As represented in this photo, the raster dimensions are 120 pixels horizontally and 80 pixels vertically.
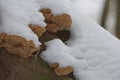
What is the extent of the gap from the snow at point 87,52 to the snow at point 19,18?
7.9 inches

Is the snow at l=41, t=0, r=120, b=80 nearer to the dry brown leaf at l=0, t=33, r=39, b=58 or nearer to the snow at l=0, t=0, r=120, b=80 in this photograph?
the snow at l=0, t=0, r=120, b=80

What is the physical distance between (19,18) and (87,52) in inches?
22.1

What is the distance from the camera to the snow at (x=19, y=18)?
2.31 metres

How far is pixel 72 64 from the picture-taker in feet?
8.02

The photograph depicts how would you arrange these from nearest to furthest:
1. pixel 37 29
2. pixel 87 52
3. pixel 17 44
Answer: pixel 17 44 < pixel 37 29 < pixel 87 52

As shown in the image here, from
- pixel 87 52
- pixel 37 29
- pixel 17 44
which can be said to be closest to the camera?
pixel 17 44

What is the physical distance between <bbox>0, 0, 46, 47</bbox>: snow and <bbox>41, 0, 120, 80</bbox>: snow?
0.20m

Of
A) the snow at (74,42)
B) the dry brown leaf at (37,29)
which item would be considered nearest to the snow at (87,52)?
the snow at (74,42)

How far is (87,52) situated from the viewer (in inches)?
102

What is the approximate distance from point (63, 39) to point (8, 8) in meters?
0.54

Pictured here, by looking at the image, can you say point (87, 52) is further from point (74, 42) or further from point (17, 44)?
point (17, 44)

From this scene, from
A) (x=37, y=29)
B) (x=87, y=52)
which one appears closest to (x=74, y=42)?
(x=87, y=52)

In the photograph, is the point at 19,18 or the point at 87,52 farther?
the point at 87,52

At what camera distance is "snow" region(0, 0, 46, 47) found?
2.31m
